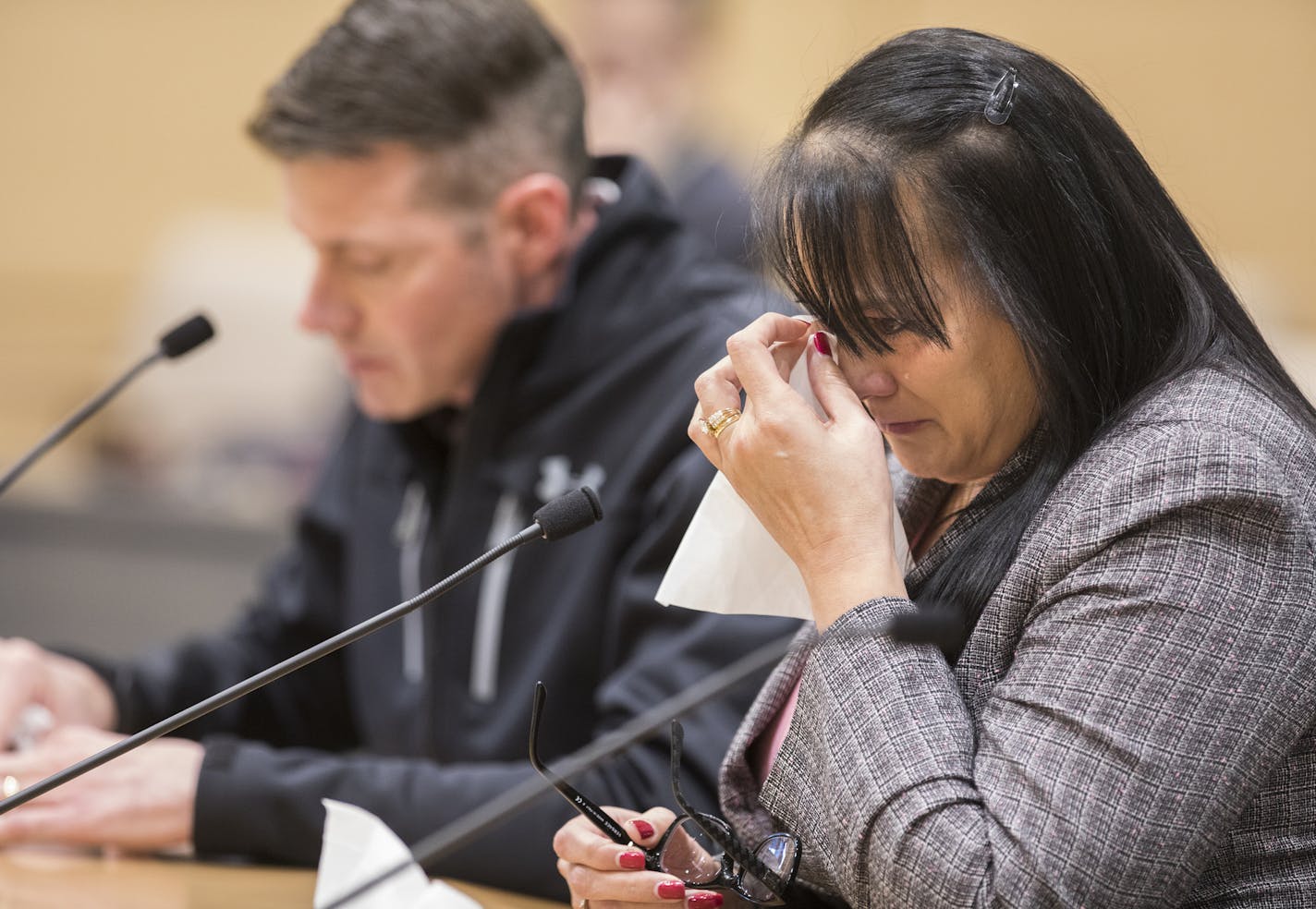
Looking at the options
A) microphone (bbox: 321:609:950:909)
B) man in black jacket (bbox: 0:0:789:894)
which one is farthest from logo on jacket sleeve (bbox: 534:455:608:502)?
microphone (bbox: 321:609:950:909)

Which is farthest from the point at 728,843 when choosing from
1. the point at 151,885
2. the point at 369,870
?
the point at 151,885

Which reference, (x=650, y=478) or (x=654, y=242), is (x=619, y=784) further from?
(x=654, y=242)

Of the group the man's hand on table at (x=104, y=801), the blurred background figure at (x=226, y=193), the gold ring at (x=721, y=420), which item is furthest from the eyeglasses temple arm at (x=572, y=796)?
the man's hand on table at (x=104, y=801)

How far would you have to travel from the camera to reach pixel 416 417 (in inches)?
73.1

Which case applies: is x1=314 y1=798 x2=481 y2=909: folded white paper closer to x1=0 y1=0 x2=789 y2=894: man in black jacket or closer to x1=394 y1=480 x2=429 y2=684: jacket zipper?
x1=0 y1=0 x2=789 y2=894: man in black jacket

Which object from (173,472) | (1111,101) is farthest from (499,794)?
(173,472)

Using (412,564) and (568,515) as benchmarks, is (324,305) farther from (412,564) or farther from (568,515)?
(568,515)

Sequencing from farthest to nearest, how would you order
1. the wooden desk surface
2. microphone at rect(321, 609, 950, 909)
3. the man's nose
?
the man's nose, the wooden desk surface, microphone at rect(321, 609, 950, 909)

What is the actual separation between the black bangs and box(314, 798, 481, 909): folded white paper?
1.69ft

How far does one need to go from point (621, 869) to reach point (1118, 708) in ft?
1.26

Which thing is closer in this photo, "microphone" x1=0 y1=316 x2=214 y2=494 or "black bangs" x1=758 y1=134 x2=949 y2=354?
"black bangs" x1=758 y1=134 x2=949 y2=354

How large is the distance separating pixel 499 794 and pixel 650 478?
43cm

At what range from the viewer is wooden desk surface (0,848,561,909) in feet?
3.90

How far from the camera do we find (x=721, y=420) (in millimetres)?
997
